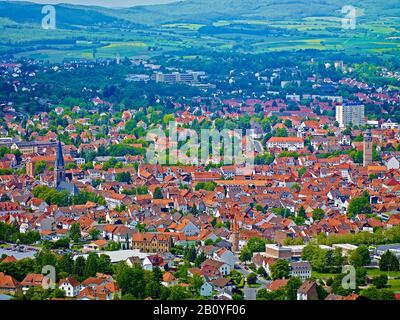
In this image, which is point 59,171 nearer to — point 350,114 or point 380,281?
point 380,281

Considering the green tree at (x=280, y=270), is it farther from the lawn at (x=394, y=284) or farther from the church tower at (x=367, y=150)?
the church tower at (x=367, y=150)

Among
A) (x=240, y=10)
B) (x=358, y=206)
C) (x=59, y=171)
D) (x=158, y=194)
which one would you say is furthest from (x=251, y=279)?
(x=240, y=10)

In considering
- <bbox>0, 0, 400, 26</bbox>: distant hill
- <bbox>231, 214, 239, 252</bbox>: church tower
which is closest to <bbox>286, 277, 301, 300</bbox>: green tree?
<bbox>231, 214, 239, 252</bbox>: church tower

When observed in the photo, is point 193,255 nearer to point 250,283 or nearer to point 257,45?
point 250,283

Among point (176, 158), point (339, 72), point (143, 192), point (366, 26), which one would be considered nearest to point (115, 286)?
point (143, 192)

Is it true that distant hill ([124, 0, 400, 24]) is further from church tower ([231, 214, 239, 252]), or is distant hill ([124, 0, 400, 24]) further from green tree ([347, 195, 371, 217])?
church tower ([231, 214, 239, 252])
